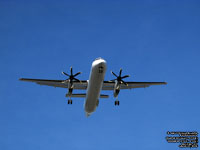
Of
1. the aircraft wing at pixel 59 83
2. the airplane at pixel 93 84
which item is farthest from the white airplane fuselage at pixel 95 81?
the aircraft wing at pixel 59 83

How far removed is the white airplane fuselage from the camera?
1414 inches

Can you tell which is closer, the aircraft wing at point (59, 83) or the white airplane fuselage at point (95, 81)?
the white airplane fuselage at point (95, 81)

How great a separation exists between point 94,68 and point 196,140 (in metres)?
22.6

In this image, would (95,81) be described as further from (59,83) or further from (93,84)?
(59,83)

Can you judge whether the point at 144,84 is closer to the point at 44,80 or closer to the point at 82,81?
the point at 82,81

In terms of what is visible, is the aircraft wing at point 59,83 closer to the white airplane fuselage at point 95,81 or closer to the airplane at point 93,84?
the airplane at point 93,84

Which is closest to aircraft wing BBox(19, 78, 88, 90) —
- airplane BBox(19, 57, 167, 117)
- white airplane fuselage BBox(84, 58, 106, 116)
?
airplane BBox(19, 57, 167, 117)

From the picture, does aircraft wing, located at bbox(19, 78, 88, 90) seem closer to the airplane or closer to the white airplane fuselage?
the airplane

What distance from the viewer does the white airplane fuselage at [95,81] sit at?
118 ft

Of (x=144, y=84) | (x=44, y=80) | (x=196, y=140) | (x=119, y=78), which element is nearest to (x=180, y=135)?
(x=196, y=140)

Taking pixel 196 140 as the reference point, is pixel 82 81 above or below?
above

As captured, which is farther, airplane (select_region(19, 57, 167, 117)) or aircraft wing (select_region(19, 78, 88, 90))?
aircraft wing (select_region(19, 78, 88, 90))

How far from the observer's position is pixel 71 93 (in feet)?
139

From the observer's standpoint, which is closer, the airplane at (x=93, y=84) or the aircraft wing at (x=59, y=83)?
the airplane at (x=93, y=84)
